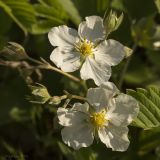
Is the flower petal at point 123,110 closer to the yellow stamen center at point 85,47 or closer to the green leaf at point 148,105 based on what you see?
the green leaf at point 148,105

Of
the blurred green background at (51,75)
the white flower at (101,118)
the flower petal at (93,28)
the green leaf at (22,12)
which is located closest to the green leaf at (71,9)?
the blurred green background at (51,75)

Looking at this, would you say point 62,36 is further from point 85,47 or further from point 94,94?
point 94,94

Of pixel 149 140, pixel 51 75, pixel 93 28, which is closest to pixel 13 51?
pixel 93 28

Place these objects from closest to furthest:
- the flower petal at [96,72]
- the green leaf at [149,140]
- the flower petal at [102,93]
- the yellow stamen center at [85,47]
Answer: the flower petal at [102,93] → the flower petal at [96,72] → the yellow stamen center at [85,47] → the green leaf at [149,140]

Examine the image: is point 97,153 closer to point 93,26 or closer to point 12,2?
point 93,26

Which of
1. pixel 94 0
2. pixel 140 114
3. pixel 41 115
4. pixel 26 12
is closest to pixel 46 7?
pixel 26 12
